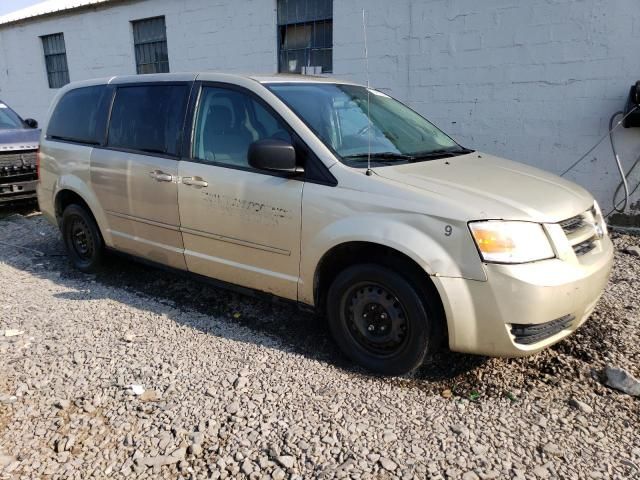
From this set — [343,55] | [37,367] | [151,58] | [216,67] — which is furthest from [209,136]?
[151,58]

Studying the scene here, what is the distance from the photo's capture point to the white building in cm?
632

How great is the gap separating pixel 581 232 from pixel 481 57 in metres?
4.60

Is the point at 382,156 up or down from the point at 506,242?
up

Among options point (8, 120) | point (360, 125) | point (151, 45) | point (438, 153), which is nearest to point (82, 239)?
point (360, 125)

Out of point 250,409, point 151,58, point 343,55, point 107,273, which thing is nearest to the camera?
point 250,409

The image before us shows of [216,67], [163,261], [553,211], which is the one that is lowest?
[163,261]

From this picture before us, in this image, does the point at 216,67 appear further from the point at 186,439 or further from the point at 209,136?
the point at 186,439

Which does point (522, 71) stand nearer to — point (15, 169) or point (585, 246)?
point (585, 246)

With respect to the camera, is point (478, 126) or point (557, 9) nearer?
point (557, 9)

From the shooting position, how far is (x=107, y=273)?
529 cm

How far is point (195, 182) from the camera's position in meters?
3.87

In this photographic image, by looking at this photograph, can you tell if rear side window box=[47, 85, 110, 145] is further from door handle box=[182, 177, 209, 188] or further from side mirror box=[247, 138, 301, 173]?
side mirror box=[247, 138, 301, 173]

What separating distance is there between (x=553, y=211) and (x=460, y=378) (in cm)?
114

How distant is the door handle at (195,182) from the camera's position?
150 inches
